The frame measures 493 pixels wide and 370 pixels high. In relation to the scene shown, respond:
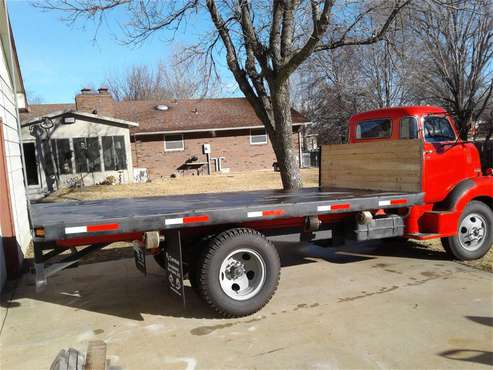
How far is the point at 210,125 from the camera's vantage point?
26.2m

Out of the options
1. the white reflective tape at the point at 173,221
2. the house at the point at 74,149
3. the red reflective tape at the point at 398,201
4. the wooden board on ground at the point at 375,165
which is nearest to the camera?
the white reflective tape at the point at 173,221

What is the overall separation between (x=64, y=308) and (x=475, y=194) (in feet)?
18.7

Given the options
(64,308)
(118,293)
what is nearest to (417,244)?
(118,293)

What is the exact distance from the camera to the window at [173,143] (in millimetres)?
25922

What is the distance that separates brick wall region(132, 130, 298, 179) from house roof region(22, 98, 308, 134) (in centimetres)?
55

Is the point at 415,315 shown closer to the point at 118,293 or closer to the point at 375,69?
the point at 118,293

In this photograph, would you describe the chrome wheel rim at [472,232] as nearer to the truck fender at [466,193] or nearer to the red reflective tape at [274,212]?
the truck fender at [466,193]

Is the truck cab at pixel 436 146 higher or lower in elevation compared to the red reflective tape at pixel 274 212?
higher

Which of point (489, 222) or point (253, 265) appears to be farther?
point (489, 222)

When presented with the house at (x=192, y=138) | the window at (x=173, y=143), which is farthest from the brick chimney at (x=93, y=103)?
the window at (x=173, y=143)

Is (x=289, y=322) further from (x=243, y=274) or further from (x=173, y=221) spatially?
(x=173, y=221)

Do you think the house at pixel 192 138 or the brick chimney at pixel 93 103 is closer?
the brick chimney at pixel 93 103

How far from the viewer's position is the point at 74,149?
21094 mm

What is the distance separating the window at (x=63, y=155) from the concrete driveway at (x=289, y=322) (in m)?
15.8
